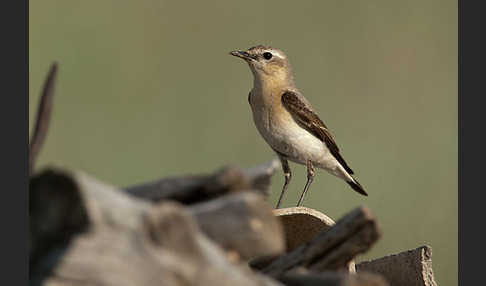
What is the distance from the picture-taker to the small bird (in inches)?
254

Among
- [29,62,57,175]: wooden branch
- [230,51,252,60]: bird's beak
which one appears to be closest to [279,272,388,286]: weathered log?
[29,62,57,175]: wooden branch

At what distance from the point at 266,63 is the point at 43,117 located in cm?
474

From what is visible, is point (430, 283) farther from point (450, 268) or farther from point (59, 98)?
point (59, 98)

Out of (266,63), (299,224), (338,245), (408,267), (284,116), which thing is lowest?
(408,267)

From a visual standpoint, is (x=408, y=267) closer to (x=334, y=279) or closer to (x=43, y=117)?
(x=334, y=279)

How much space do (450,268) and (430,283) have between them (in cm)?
470

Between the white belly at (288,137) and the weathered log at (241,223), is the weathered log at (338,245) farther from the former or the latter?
the white belly at (288,137)

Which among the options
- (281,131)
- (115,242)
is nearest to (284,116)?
(281,131)

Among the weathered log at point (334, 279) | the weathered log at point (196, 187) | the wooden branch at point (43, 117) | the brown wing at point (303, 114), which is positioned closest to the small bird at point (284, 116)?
the brown wing at point (303, 114)

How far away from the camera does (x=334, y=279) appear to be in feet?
6.93

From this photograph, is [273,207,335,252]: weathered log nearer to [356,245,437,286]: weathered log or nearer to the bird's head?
[356,245,437,286]: weathered log

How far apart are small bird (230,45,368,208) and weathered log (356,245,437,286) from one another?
235 centimetres

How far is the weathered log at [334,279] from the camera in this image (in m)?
2.06

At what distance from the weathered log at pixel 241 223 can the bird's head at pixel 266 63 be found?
15.4 ft
